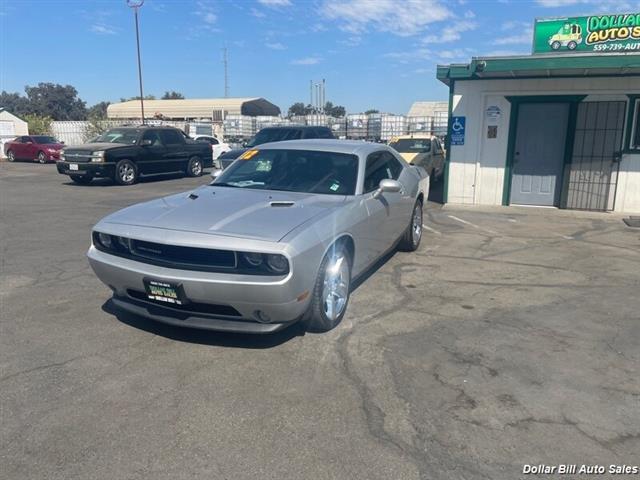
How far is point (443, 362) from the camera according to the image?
3854 mm

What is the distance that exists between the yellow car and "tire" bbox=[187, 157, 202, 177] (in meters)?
7.16

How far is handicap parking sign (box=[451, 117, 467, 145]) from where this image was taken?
11.8 meters

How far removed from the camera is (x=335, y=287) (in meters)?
4.31

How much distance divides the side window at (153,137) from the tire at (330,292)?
13243mm

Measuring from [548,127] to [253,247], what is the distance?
9774 millimetres

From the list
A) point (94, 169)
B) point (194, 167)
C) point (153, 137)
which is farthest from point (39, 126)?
point (94, 169)

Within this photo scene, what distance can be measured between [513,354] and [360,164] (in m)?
2.39

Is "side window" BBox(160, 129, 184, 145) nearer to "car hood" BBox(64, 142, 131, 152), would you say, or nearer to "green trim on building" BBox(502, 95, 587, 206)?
"car hood" BBox(64, 142, 131, 152)

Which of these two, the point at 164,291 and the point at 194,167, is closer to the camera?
the point at 164,291

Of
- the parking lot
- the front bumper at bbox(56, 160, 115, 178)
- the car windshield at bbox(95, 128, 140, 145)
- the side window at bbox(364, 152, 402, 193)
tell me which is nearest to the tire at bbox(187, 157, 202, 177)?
the car windshield at bbox(95, 128, 140, 145)

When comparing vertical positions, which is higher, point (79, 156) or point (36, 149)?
point (79, 156)

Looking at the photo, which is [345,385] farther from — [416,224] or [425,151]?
[425,151]

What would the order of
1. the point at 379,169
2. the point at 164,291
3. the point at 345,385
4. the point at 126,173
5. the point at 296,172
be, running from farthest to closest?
the point at 126,173
the point at 379,169
the point at 296,172
the point at 164,291
the point at 345,385

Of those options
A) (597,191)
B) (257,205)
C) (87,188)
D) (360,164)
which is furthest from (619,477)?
(87,188)
